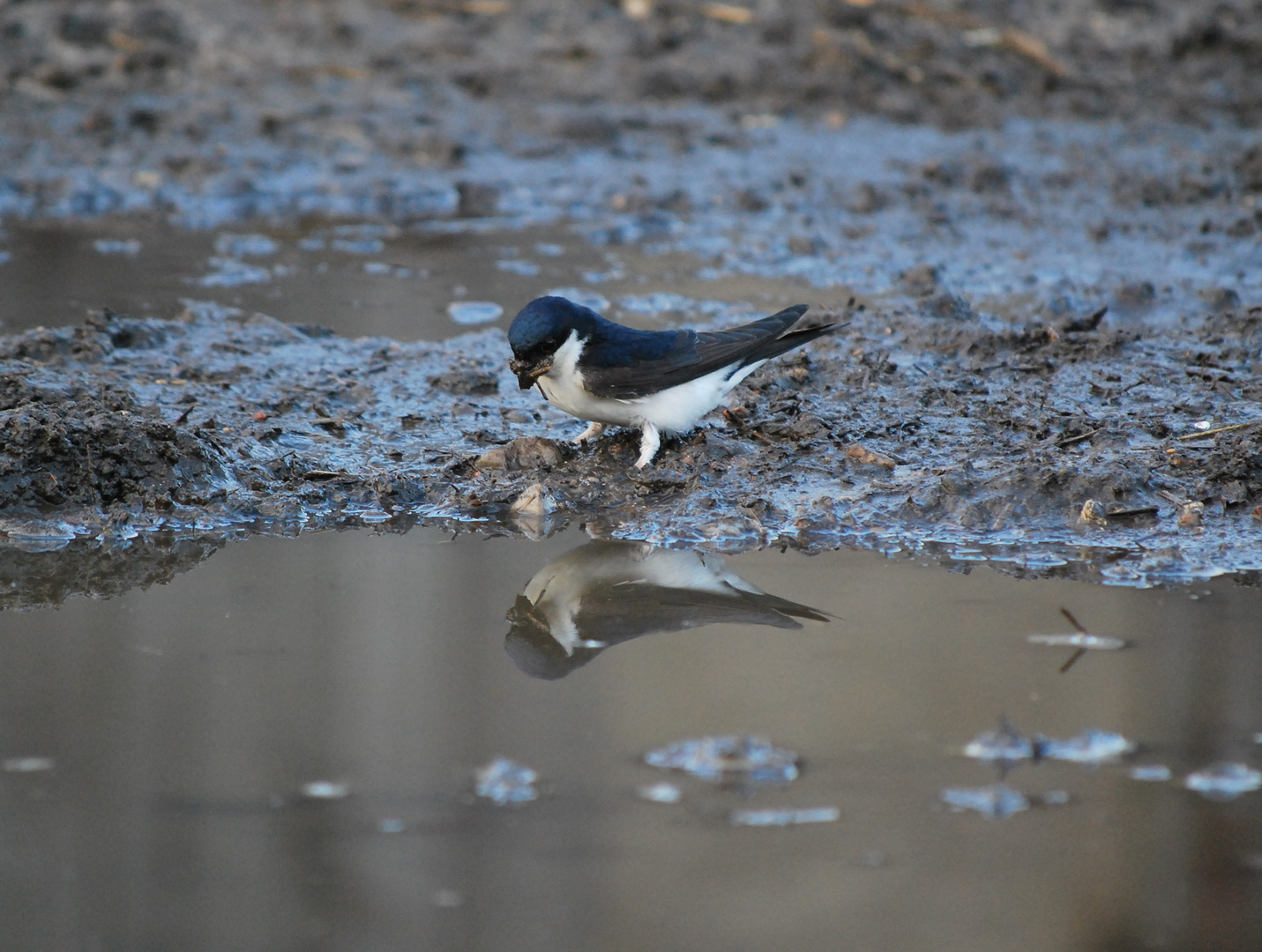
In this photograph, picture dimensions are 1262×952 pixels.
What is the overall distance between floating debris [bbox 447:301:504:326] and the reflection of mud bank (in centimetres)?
36

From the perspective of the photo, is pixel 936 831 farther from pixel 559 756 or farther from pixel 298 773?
pixel 298 773

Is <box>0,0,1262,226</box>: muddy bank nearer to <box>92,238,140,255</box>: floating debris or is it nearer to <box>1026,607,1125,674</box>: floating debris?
<box>92,238,140,255</box>: floating debris

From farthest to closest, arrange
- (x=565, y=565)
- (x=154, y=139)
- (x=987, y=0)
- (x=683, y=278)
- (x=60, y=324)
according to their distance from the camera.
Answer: (x=987, y=0)
(x=154, y=139)
(x=683, y=278)
(x=60, y=324)
(x=565, y=565)

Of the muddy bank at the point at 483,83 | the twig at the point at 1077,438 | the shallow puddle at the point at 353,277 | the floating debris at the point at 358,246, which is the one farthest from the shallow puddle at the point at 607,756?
A: the muddy bank at the point at 483,83

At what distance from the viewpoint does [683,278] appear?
269 inches

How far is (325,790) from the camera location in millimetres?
2924

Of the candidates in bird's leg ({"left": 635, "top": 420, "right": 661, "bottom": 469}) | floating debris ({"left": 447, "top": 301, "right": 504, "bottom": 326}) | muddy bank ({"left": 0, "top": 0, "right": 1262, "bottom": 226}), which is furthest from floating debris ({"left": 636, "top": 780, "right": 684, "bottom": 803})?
muddy bank ({"left": 0, "top": 0, "right": 1262, "bottom": 226})

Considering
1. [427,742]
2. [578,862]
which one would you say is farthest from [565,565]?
[578,862]

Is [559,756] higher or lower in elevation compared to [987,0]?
lower

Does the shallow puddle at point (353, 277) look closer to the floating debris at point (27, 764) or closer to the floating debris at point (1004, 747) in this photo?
the floating debris at point (27, 764)

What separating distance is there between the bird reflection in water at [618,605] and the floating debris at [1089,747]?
804mm

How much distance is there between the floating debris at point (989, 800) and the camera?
2.86 meters

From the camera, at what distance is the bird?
14.4ft

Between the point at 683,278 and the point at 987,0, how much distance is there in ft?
17.9
